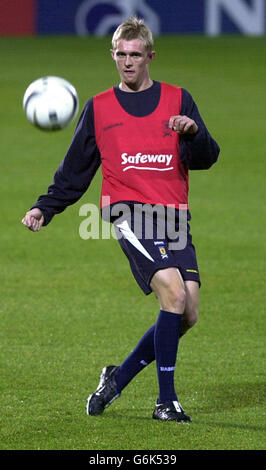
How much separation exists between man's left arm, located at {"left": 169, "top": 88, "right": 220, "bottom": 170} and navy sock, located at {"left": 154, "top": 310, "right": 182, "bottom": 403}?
A: 953mm

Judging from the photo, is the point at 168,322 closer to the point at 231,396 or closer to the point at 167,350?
the point at 167,350

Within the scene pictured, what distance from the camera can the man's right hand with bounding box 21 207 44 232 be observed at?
6945mm

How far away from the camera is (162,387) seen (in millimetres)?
6617

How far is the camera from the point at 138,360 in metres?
6.93

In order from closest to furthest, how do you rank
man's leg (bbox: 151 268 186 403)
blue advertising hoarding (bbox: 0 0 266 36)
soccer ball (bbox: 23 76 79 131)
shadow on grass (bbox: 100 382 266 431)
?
man's leg (bbox: 151 268 186 403) < shadow on grass (bbox: 100 382 266 431) < soccer ball (bbox: 23 76 79 131) < blue advertising hoarding (bbox: 0 0 266 36)

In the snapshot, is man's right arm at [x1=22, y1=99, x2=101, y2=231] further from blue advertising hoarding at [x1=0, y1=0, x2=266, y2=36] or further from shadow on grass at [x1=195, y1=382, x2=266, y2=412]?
blue advertising hoarding at [x1=0, y1=0, x2=266, y2=36]

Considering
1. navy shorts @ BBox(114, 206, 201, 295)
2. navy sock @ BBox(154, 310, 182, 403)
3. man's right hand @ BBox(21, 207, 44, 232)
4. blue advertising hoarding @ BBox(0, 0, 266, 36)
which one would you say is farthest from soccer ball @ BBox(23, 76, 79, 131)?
blue advertising hoarding @ BBox(0, 0, 266, 36)

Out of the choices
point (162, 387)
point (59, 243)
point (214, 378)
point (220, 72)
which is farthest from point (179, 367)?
point (220, 72)

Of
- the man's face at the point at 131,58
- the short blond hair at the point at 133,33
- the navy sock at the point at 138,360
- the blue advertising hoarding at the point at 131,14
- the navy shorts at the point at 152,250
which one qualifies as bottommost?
the blue advertising hoarding at the point at 131,14

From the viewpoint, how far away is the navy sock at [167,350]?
6.60 m

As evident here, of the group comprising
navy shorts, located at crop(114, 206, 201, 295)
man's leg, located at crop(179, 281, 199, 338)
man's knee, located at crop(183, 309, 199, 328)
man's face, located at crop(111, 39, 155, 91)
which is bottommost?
man's knee, located at crop(183, 309, 199, 328)

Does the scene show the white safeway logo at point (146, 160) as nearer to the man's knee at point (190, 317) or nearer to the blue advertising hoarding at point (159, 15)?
the man's knee at point (190, 317)

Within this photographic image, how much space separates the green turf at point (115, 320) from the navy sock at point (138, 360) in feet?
0.68

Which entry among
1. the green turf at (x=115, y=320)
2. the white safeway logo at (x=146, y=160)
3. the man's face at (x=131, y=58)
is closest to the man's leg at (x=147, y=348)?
the green turf at (x=115, y=320)
